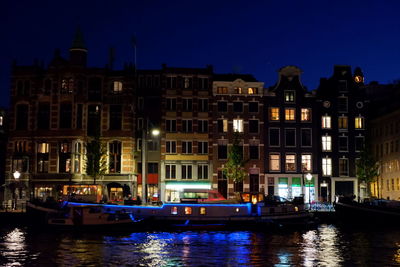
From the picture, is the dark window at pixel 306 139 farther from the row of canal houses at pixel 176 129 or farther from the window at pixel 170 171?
the window at pixel 170 171

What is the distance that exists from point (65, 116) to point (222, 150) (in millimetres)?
21210

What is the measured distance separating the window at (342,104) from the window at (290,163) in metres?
9.52

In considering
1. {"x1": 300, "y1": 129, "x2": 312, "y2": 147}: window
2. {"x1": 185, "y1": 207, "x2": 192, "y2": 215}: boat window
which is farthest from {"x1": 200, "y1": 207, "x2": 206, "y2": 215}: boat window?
{"x1": 300, "y1": 129, "x2": 312, "y2": 147}: window

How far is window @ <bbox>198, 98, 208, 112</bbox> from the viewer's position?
81.6m

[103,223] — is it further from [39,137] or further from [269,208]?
[39,137]

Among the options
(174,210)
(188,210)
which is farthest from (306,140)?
(174,210)

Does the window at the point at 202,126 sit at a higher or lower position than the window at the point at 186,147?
higher

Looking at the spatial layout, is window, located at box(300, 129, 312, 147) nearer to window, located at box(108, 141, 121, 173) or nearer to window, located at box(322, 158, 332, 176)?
window, located at box(322, 158, 332, 176)

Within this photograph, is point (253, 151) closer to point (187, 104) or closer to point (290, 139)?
point (290, 139)

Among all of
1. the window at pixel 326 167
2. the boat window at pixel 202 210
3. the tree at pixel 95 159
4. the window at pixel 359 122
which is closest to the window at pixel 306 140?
the window at pixel 326 167

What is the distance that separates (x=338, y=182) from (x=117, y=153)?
30545 millimetres

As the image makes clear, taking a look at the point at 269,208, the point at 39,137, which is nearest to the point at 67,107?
the point at 39,137

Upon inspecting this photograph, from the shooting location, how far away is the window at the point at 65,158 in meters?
76.7

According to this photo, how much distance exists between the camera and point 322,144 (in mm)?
83750
